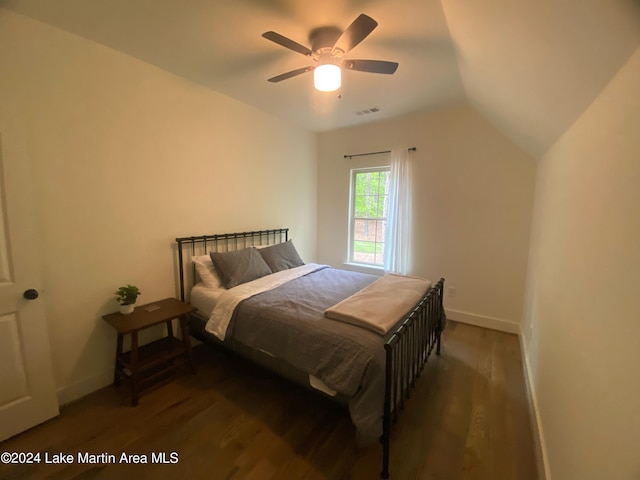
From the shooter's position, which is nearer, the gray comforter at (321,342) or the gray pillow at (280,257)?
the gray comforter at (321,342)

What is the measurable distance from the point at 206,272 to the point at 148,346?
0.84 metres

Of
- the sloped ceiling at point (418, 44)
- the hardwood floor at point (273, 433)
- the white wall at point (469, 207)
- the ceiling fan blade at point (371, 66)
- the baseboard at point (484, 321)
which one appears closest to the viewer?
the sloped ceiling at point (418, 44)

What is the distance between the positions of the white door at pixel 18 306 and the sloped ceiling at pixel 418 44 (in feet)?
3.47

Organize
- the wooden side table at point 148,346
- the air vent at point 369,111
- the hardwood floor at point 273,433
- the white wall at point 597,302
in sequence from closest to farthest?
the white wall at point 597,302 < the hardwood floor at point 273,433 < the wooden side table at point 148,346 < the air vent at point 369,111

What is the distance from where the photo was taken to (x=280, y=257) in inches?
132

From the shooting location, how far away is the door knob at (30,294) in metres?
1.77

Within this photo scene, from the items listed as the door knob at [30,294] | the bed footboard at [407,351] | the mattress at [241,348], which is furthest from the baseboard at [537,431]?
the door knob at [30,294]

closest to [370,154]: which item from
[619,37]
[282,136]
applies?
[282,136]

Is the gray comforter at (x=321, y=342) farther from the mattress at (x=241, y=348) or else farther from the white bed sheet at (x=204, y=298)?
the white bed sheet at (x=204, y=298)

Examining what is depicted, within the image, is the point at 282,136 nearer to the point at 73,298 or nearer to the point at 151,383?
the point at 73,298

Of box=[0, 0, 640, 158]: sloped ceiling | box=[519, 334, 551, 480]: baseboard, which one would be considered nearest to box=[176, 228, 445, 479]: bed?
box=[519, 334, 551, 480]: baseboard

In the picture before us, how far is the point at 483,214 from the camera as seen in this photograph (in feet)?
10.6

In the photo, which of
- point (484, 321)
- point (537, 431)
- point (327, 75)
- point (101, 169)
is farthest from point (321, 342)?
point (484, 321)

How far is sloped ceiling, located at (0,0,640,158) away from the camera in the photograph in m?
0.99
